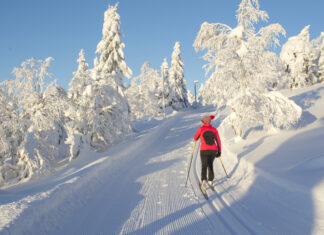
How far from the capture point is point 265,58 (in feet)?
30.8

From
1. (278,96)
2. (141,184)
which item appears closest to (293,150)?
(278,96)

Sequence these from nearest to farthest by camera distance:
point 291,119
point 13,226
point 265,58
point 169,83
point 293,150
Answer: point 13,226
point 293,150
point 291,119
point 265,58
point 169,83

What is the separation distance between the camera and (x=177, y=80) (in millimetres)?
45625

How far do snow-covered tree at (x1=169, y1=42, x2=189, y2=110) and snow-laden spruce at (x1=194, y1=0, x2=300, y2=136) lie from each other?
3493cm

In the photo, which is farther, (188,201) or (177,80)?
(177,80)

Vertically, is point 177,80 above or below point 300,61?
above

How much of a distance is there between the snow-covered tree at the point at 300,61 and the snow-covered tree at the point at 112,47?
22.2 m

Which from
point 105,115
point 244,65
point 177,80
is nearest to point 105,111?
point 105,115

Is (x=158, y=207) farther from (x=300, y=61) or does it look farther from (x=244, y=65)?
(x=300, y=61)

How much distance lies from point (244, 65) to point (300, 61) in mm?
23421

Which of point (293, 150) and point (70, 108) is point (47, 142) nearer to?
point (70, 108)

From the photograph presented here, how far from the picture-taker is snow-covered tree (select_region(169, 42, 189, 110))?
149ft

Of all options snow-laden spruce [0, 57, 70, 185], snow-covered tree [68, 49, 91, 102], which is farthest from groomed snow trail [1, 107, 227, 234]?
snow-covered tree [68, 49, 91, 102]

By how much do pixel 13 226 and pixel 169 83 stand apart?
4378 centimetres
